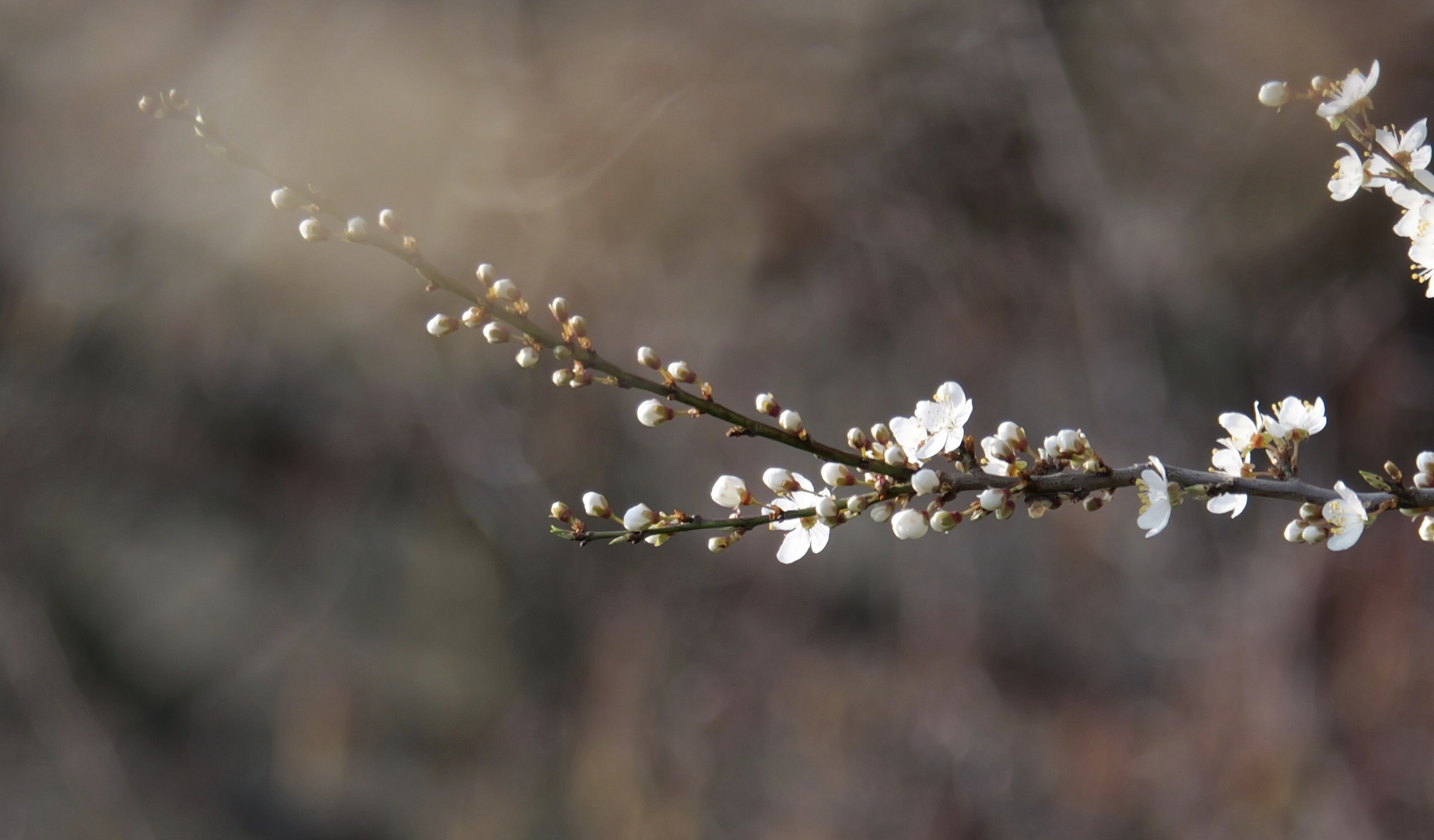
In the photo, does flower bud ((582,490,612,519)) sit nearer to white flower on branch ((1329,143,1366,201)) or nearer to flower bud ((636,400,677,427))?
flower bud ((636,400,677,427))

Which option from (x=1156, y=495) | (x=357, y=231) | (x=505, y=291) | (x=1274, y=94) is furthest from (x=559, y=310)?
(x=1274, y=94)

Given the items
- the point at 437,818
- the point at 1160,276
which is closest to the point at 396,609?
the point at 437,818

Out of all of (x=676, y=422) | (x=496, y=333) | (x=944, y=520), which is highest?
(x=676, y=422)

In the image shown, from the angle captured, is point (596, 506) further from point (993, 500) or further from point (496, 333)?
point (993, 500)

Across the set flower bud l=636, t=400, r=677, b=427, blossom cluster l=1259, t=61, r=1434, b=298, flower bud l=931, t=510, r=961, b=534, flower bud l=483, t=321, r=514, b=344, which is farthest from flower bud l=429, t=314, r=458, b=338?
blossom cluster l=1259, t=61, r=1434, b=298

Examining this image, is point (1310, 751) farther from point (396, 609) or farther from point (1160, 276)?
point (396, 609)

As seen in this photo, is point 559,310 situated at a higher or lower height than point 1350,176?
lower
